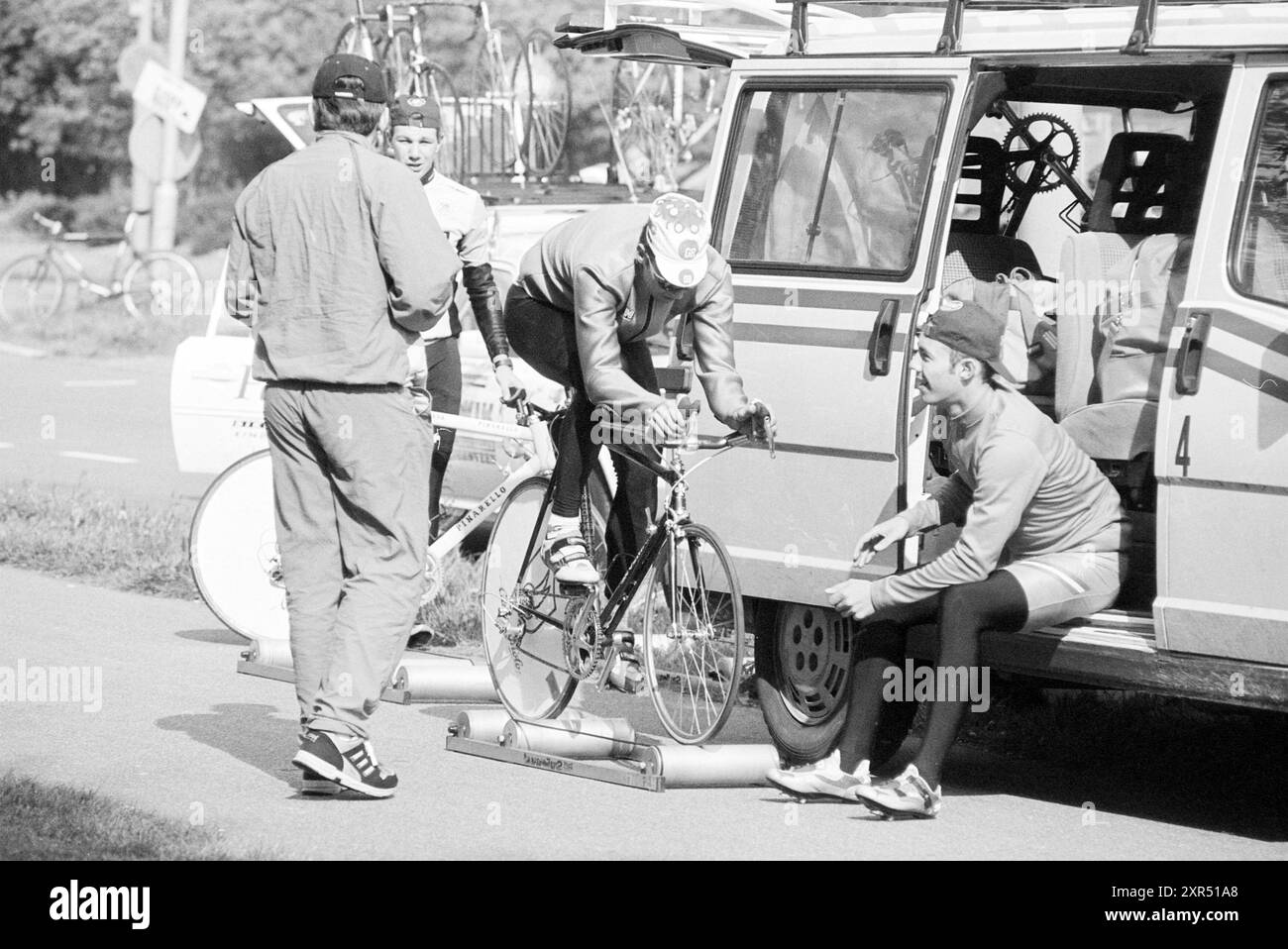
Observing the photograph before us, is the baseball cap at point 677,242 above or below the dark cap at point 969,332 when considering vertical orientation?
above

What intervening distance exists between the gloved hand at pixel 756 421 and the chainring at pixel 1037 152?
7.36 feet

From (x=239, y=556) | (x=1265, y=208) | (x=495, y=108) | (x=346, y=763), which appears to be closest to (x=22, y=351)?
(x=495, y=108)

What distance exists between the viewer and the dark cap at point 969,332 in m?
6.79

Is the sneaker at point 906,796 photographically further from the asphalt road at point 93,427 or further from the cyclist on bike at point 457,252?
the asphalt road at point 93,427

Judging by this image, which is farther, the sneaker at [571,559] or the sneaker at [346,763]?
the sneaker at [571,559]

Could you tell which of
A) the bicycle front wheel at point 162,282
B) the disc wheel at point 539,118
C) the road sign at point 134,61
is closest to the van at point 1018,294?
the disc wheel at point 539,118

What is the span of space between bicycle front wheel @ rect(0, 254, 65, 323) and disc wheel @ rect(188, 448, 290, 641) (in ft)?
55.1

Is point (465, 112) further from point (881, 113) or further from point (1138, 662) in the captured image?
point (1138, 662)

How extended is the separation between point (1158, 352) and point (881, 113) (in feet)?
4.04

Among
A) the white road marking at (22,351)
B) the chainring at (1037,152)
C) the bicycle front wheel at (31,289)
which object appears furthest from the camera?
the bicycle front wheel at (31,289)

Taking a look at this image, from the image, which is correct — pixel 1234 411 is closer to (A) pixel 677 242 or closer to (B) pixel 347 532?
(A) pixel 677 242

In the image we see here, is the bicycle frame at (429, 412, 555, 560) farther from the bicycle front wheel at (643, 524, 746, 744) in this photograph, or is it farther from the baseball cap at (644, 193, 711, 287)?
the baseball cap at (644, 193, 711, 287)
